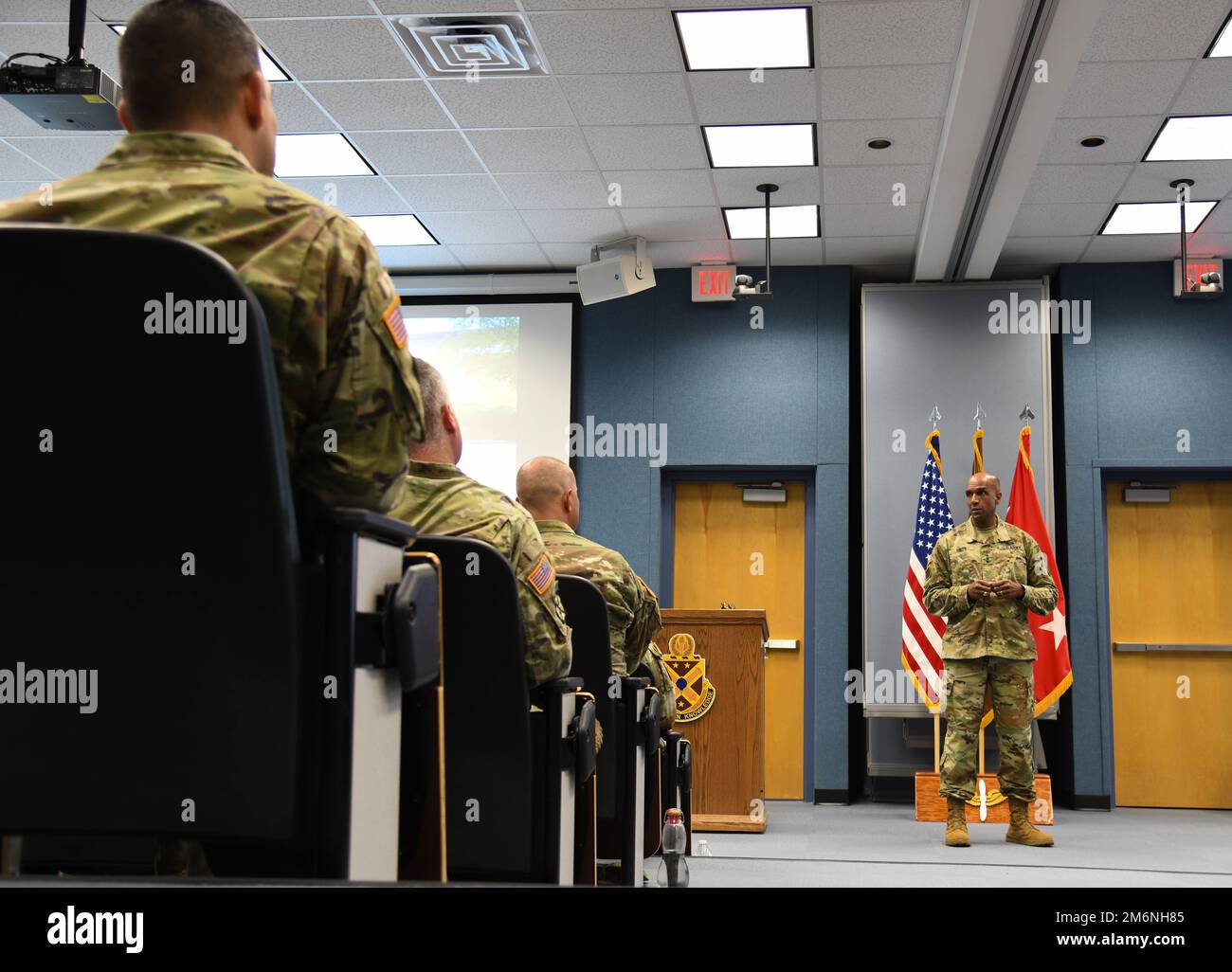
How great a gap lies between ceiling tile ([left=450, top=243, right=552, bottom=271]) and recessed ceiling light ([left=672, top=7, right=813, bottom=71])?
2.65 meters

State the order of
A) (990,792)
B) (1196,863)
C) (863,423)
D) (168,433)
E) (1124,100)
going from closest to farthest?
(168,433)
(1196,863)
(1124,100)
(990,792)
(863,423)

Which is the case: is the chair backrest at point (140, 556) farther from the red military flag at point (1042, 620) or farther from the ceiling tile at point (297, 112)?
the red military flag at point (1042, 620)

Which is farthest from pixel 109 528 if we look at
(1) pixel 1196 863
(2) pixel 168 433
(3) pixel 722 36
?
(1) pixel 1196 863

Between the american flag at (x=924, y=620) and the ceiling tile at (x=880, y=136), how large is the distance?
6.35 feet

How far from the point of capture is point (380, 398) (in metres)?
1.21

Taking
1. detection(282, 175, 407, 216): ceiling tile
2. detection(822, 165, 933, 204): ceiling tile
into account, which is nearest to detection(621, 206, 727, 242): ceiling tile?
detection(822, 165, 933, 204): ceiling tile

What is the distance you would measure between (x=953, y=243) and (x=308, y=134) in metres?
3.77

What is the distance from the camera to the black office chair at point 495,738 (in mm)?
1736

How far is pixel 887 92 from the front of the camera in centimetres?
551

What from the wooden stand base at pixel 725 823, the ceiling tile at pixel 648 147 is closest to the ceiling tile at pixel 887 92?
the ceiling tile at pixel 648 147

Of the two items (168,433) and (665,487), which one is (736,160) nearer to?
(665,487)

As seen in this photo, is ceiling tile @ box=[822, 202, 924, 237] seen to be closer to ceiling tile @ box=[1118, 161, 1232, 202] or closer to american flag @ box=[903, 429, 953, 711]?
ceiling tile @ box=[1118, 161, 1232, 202]

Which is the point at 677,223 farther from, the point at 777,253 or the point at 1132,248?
the point at 1132,248

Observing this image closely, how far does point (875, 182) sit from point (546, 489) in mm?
4005
